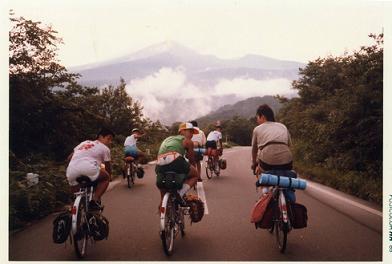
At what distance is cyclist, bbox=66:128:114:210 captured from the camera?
7.03 m

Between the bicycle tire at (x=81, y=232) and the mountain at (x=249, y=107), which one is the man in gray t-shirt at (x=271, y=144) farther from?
the bicycle tire at (x=81, y=232)

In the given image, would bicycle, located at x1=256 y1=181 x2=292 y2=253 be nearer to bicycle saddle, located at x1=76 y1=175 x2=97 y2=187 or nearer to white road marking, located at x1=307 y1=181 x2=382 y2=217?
bicycle saddle, located at x1=76 y1=175 x2=97 y2=187

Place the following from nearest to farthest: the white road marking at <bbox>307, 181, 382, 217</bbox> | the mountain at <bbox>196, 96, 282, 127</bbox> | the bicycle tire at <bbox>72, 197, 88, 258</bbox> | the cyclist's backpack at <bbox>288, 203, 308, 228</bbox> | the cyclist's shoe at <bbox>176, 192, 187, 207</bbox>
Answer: the bicycle tire at <bbox>72, 197, 88, 258</bbox>, the cyclist's backpack at <bbox>288, 203, 308, 228</bbox>, the cyclist's shoe at <bbox>176, 192, 187, 207</bbox>, the white road marking at <bbox>307, 181, 382, 217</bbox>, the mountain at <bbox>196, 96, 282, 127</bbox>

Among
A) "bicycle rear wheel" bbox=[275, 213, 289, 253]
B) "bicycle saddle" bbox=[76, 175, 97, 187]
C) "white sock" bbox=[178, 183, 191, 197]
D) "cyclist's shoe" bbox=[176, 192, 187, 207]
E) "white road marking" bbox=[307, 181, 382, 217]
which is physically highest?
"bicycle saddle" bbox=[76, 175, 97, 187]

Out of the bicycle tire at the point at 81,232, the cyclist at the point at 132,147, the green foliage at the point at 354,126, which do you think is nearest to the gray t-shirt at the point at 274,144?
the bicycle tire at the point at 81,232

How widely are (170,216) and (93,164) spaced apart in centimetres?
133

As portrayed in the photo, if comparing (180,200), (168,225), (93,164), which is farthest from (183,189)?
(93,164)

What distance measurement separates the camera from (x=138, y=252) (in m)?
7.26

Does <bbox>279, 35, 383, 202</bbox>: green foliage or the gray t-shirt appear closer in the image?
the gray t-shirt

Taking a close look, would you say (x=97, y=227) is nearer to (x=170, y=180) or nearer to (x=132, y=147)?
(x=170, y=180)

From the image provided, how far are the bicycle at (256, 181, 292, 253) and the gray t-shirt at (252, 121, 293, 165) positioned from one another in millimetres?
411

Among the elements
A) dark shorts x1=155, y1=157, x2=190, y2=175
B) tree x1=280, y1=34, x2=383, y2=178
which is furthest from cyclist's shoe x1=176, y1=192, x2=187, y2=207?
tree x1=280, y1=34, x2=383, y2=178

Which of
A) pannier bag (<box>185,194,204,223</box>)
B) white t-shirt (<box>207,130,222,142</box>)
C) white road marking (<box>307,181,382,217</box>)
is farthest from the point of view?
white t-shirt (<box>207,130,222,142</box>)
